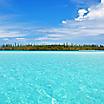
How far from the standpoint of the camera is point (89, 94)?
44.4 ft

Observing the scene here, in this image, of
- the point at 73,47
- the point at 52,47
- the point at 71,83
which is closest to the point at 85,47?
the point at 73,47

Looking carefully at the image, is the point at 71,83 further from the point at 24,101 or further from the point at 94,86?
the point at 24,101

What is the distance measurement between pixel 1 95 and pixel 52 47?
122980 millimetres

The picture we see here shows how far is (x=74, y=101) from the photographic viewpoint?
12.1 meters

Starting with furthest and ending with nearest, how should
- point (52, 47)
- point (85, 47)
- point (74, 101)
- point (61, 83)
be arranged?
point (85, 47)
point (52, 47)
point (61, 83)
point (74, 101)

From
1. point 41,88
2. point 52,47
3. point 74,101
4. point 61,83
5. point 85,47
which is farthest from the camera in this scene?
point 85,47

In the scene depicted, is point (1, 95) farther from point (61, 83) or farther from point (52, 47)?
point (52, 47)

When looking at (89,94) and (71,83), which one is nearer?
(89,94)

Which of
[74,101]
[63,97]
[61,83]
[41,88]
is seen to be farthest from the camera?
[61,83]

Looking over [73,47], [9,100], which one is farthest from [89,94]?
[73,47]

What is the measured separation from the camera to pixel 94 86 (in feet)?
52.3

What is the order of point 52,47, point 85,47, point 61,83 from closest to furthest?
point 61,83, point 52,47, point 85,47

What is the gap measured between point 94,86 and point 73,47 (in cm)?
12914

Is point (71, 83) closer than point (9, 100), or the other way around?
point (9, 100)
